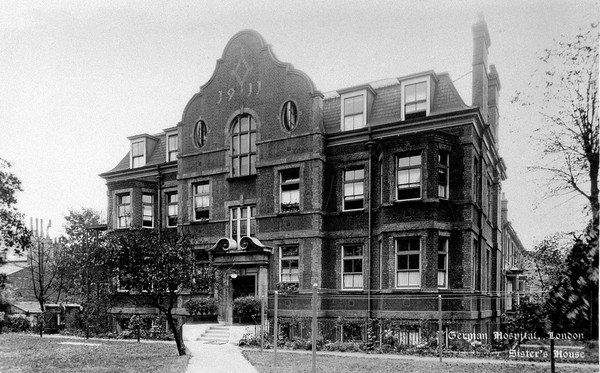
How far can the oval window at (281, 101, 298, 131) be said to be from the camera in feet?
67.7

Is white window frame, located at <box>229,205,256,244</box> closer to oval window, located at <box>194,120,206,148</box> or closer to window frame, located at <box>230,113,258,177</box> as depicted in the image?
window frame, located at <box>230,113,258,177</box>

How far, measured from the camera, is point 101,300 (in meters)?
22.2

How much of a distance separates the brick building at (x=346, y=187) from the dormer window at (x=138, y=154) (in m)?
4.32

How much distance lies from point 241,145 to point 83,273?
9028 millimetres

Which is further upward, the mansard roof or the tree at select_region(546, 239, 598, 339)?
the mansard roof

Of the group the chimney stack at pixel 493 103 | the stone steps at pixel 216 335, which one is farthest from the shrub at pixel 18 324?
the chimney stack at pixel 493 103

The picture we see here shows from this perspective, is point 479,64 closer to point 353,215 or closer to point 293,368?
point 353,215

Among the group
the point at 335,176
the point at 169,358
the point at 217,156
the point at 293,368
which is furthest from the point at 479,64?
the point at 169,358

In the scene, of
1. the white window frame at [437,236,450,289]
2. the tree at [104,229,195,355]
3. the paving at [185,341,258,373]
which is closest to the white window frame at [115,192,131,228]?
the paving at [185,341,258,373]

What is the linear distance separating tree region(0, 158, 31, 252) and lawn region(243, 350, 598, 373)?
29.1 feet

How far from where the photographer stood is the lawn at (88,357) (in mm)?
13148

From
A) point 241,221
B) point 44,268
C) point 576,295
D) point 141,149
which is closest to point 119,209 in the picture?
point 141,149

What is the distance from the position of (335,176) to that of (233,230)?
5228 mm

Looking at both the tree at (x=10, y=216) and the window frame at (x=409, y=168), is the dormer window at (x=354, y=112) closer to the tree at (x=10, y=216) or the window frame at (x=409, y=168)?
the window frame at (x=409, y=168)
